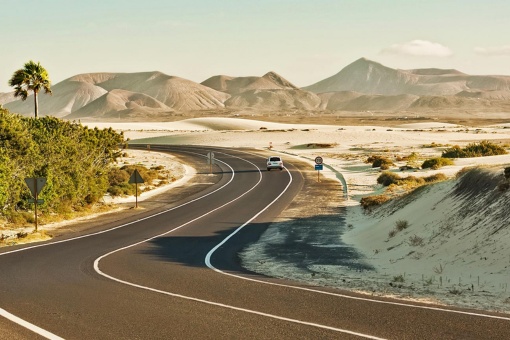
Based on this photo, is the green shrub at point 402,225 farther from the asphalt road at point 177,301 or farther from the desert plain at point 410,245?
the asphalt road at point 177,301

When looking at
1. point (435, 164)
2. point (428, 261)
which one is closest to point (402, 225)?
point (428, 261)

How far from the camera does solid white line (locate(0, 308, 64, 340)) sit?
11195 millimetres

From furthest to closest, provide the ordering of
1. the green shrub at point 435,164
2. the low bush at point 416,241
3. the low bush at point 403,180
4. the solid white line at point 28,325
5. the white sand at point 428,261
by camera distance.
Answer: the green shrub at point 435,164
the low bush at point 403,180
the low bush at point 416,241
the white sand at point 428,261
the solid white line at point 28,325

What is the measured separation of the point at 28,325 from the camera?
39.3 feet

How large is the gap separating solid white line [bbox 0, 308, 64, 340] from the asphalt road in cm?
2

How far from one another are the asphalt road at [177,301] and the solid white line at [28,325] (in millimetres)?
21

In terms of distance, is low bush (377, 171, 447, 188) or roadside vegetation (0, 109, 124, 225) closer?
roadside vegetation (0, 109, 124, 225)

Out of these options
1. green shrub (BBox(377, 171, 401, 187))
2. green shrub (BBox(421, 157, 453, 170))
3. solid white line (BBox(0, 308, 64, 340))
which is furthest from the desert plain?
green shrub (BBox(421, 157, 453, 170))

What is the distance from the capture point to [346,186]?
50250 millimetres

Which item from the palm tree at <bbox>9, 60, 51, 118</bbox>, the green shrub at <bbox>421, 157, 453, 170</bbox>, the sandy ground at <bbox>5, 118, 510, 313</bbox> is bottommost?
the sandy ground at <bbox>5, 118, 510, 313</bbox>

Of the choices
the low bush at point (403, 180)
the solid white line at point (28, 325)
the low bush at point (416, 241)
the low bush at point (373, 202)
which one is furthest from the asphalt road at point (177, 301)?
the low bush at point (403, 180)

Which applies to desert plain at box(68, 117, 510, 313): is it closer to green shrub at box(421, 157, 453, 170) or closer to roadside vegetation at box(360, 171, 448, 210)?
roadside vegetation at box(360, 171, 448, 210)

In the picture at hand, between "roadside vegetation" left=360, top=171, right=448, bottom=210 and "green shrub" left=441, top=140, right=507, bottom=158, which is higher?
"green shrub" left=441, top=140, right=507, bottom=158

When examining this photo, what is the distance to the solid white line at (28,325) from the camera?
36.7 feet
